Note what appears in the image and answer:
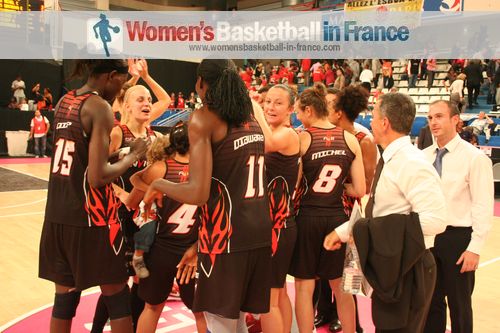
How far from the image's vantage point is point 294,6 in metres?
28.1

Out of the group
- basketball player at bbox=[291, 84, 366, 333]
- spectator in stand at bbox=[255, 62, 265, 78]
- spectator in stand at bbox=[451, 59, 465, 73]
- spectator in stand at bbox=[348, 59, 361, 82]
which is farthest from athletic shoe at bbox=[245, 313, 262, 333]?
spectator in stand at bbox=[255, 62, 265, 78]

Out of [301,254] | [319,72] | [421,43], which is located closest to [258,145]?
[301,254]

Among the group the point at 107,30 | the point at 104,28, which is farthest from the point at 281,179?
the point at 104,28

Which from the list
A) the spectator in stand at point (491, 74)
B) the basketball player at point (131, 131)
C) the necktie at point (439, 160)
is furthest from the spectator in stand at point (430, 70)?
the basketball player at point (131, 131)

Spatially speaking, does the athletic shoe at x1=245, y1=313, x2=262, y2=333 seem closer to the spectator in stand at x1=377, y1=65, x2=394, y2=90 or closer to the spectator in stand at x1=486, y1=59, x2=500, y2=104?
the spectator in stand at x1=486, y1=59, x2=500, y2=104

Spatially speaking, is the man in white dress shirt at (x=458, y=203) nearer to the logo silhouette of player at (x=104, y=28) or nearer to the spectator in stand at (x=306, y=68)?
the logo silhouette of player at (x=104, y=28)

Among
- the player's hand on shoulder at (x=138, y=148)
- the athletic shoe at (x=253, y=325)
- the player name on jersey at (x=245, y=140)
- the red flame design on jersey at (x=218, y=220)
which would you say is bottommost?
the athletic shoe at (x=253, y=325)

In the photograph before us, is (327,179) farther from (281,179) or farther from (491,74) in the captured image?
(491,74)

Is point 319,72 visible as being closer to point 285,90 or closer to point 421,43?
point 421,43

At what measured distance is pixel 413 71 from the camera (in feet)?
62.2

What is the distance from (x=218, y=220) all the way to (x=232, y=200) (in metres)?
0.12

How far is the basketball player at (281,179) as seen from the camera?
132 inches

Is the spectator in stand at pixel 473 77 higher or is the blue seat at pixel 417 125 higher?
the spectator in stand at pixel 473 77

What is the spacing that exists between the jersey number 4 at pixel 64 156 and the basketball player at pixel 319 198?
1.55 metres
